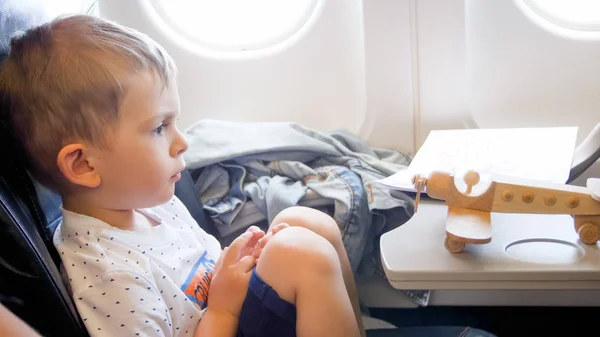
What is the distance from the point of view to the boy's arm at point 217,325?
0.81 m

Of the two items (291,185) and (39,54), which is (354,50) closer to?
(291,185)

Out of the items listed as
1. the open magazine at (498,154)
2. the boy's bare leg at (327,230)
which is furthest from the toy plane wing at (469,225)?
the boy's bare leg at (327,230)

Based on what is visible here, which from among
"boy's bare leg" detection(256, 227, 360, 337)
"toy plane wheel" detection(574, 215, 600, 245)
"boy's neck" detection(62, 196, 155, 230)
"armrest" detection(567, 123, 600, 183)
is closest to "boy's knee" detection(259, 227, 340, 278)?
"boy's bare leg" detection(256, 227, 360, 337)

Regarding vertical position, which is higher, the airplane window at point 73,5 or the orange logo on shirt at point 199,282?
the airplane window at point 73,5

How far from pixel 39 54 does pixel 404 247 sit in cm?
55

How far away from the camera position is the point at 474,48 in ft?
4.41

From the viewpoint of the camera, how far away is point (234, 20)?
1534 mm

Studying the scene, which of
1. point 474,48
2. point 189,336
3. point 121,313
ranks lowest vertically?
point 189,336

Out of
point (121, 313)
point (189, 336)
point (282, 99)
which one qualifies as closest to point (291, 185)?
point (282, 99)

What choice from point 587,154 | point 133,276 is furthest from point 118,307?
point 587,154

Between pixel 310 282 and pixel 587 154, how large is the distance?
1.69 feet

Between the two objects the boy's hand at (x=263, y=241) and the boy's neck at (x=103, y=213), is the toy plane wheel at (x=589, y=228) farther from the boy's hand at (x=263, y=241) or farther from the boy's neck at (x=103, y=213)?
the boy's neck at (x=103, y=213)

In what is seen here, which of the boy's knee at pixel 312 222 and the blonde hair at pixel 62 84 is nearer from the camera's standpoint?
the blonde hair at pixel 62 84

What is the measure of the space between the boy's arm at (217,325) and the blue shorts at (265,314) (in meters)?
0.03
